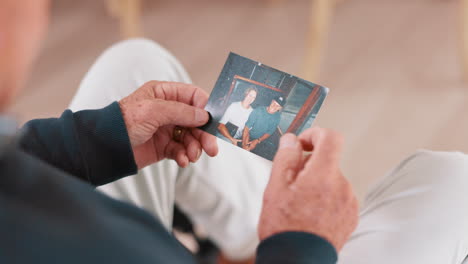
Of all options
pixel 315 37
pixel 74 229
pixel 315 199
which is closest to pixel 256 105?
pixel 315 199

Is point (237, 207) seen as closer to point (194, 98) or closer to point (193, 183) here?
point (193, 183)

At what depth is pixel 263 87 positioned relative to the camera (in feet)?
2.88

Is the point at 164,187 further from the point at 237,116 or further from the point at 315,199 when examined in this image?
the point at 315,199

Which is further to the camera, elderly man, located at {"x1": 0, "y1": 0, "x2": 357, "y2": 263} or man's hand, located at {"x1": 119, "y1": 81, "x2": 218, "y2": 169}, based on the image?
man's hand, located at {"x1": 119, "y1": 81, "x2": 218, "y2": 169}

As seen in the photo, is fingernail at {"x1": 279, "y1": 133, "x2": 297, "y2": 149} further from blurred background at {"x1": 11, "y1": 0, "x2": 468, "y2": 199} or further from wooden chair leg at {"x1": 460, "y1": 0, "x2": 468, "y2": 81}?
wooden chair leg at {"x1": 460, "y1": 0, "x2": 468, "y2": 81}

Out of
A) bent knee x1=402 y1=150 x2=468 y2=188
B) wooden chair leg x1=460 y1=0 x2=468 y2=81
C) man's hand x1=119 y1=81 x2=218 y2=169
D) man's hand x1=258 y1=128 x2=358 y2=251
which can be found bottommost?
man's hand x1=119 y1=81 x2=218 y2=169

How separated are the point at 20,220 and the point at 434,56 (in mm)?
1832

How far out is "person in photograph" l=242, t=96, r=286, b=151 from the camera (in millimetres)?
865

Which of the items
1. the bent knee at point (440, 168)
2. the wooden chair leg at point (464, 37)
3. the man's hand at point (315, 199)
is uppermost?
the wooden chair leg at point (464, 37)

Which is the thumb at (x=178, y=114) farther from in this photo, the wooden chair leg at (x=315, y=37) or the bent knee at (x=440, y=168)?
the wooden chair leg at (x=315, y=37)

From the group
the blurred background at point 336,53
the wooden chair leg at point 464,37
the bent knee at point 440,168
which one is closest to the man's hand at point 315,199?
the bent knee at point 440,168

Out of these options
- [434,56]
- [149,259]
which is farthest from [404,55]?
[149,259]

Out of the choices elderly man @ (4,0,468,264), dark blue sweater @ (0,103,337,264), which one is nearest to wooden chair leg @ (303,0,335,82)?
elderly man @ (4,0,468,264)

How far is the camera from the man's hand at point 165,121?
2.73 ft
